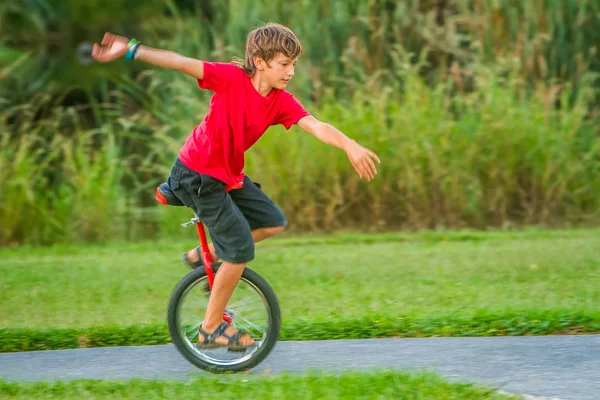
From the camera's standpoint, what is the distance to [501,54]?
12031 millimetres

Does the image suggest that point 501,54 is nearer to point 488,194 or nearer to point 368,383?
point 488,194

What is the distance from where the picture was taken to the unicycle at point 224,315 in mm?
5414

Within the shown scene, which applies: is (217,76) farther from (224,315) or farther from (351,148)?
(224,315)

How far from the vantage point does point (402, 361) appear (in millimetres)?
5434

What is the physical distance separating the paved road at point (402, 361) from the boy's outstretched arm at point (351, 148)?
1.08m

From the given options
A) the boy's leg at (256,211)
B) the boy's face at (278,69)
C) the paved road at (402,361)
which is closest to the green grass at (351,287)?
the paved road at (402,361)

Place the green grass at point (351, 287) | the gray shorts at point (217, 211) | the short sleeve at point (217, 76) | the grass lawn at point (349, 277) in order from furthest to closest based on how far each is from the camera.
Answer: the grass lawn at point (349, 277) → the green grass at point (351, 287) → the gray shorts at point (217, 211) → the short sleeve at point (217, 76)

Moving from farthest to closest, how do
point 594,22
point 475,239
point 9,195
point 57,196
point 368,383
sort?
point 594,22 → point 57,196 → point 9,195 → point 475,239 → point 368,383

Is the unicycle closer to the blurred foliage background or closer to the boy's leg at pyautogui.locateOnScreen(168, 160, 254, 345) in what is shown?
the boy's leg at pyautogui.locateOnScreen(168, 160, 254, 345)

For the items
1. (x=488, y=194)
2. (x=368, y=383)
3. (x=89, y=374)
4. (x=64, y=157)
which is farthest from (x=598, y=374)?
(x=64, y=157)

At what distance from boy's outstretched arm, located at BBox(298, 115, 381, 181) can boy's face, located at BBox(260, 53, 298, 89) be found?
28 centimetres

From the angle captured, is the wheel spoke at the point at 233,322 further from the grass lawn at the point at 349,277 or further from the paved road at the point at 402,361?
the grass lawn at the point at 349,277

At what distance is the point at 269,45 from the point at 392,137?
6063mm

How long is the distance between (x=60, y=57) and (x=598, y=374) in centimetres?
1525
